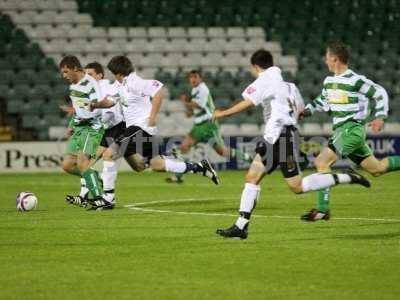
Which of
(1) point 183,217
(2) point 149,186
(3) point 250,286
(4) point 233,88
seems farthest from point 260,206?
(4) point 233,88

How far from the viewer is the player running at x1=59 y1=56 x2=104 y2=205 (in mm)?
13109

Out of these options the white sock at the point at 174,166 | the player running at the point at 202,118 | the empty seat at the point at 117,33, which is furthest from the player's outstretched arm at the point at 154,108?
the empty seat at the point at 117,33

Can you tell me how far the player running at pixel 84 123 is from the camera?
13109mm

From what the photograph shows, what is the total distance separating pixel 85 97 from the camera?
13.2 metres

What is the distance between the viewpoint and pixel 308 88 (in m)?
27.3

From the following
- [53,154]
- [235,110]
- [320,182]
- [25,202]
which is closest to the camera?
[235,110]

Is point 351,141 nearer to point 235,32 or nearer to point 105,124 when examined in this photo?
point 105,124

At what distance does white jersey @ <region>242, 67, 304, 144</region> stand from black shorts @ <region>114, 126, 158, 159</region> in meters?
3.12

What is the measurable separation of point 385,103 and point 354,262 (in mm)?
3008

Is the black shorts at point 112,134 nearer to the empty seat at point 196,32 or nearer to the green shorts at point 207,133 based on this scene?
the green shorts at point 207,133

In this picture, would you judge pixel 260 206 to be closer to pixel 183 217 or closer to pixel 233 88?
pixel 183 217

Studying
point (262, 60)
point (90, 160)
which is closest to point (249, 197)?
point (262, 60)

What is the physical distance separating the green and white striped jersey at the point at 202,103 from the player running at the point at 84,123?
666 cm

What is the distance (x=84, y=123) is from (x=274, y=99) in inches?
176
